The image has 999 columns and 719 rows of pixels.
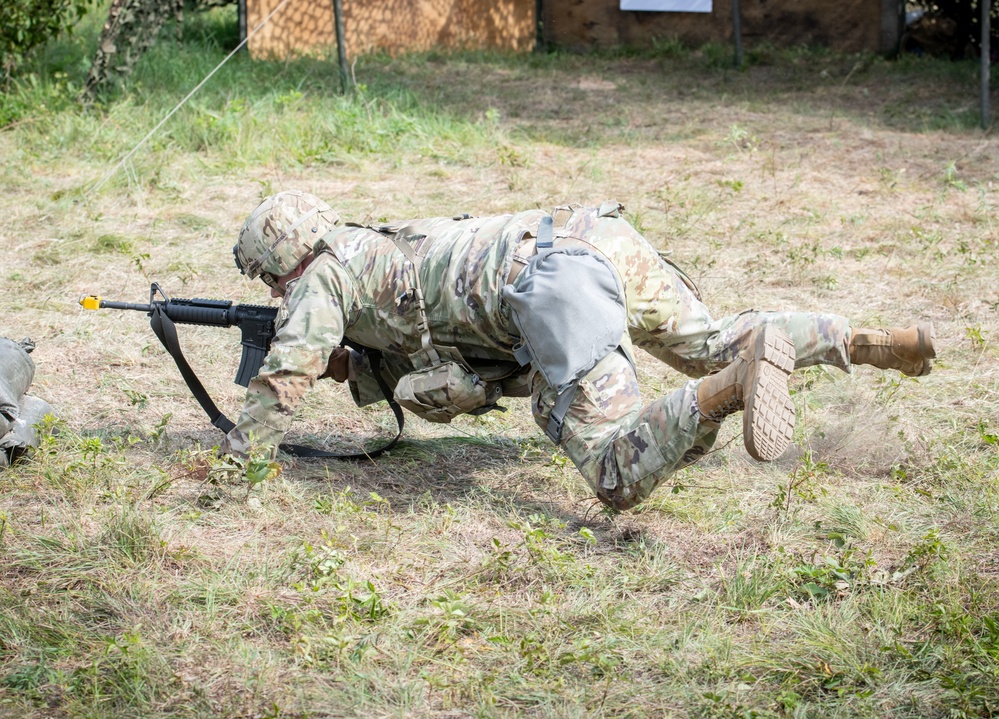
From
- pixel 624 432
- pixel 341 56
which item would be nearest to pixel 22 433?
pixel 624 432

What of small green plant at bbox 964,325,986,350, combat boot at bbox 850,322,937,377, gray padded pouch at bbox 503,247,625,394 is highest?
gray padded pouch at bbox 503,247,625,394

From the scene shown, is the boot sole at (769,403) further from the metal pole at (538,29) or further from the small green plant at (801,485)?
the metal pole at (538,29)

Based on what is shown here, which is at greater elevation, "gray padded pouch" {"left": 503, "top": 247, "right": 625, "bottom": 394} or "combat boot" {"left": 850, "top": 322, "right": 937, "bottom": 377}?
"gray padded pouch" {"left": 503, "top": 247, "right": 625, "bottom": 394}

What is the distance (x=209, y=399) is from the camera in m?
4.36

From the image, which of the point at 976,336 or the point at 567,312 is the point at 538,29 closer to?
the point at 976,336

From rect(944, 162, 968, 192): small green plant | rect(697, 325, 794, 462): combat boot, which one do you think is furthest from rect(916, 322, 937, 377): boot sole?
rect(944, 162, 968, 192): small green plant

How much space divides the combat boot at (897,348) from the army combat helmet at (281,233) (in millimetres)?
1993

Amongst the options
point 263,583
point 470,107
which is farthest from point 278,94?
point 263,583

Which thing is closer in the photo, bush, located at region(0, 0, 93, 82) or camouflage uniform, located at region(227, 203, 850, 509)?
camouflage uniform, located at region(227, 203, 850, 509)

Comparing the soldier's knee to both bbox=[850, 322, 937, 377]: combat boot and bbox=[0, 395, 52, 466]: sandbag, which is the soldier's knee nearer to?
bbox=[850, 322, 937, 377]: combat boot

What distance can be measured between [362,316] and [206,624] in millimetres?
1290

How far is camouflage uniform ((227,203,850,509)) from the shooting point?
3.50 metres

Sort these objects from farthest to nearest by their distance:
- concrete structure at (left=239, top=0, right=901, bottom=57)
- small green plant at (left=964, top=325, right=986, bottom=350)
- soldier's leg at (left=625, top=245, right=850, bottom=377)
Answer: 1. concrete structure at (left=239, top=0, right=901, bottom=57)
2. small green plant at (left=964, top=325, right=986, bottom=350)
3. soldier's leg at (left=625, top=245, right=850, bottom=377)

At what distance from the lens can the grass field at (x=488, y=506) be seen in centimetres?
285
